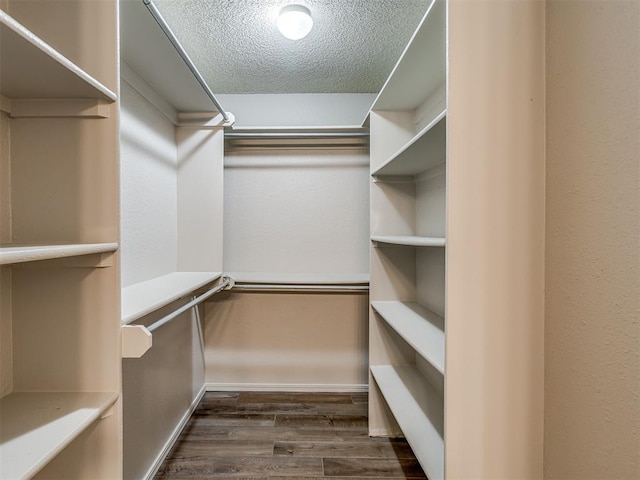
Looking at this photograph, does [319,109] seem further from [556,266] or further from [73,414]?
[73,414]

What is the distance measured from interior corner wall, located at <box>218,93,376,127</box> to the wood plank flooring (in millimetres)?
2013

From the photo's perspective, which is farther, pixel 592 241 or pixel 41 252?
pixel 592 241

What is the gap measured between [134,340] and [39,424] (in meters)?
0.26

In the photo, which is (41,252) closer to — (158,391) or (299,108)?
(158,391)

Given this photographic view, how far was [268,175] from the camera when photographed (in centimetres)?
242

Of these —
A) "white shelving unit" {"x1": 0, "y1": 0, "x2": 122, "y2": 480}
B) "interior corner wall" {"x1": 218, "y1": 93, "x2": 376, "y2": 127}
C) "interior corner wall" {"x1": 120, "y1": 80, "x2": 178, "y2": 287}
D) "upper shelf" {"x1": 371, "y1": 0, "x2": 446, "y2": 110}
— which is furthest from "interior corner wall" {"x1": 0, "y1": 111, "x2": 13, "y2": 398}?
"interior corner wall" {"x1": 218, "y1": 93, "x2": 376, "y2": 127}

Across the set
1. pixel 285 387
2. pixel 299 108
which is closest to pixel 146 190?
pixel 299 108

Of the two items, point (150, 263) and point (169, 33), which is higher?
point (169, 33)

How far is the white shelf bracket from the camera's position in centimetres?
93

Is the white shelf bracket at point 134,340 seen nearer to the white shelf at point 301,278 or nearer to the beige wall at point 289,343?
the white shelf at point 301,278

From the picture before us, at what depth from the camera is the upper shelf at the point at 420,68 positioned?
110cm

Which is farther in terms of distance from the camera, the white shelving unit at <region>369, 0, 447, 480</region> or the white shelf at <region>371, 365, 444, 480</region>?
the white shelving unit at <region>369, 0, 447, 480</region>

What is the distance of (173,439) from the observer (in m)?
1.83

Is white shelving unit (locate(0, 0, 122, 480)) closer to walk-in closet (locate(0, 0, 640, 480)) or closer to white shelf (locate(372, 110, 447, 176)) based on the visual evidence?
walk-in closet (locate(0, 0, 640, 480))
